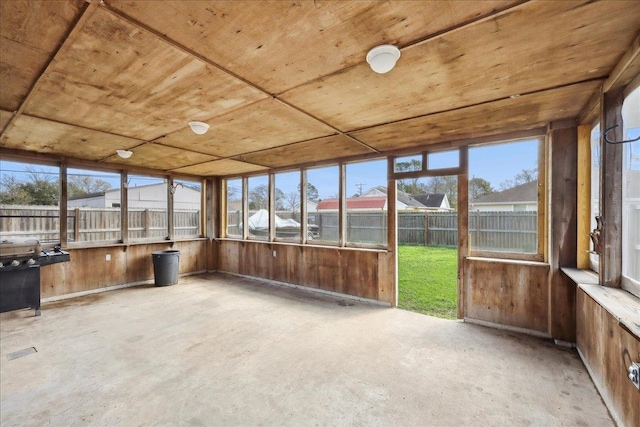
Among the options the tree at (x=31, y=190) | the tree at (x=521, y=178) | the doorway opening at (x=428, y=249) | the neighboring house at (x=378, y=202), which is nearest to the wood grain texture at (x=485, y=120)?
the tree at (x=521, y=178)

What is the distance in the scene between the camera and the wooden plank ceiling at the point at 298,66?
1.41m

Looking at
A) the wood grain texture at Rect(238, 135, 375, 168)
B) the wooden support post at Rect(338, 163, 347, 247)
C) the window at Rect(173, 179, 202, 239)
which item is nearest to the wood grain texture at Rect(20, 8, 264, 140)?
the wood grain texture at Rect(238, 135, 375, 168)

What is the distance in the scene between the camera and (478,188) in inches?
145

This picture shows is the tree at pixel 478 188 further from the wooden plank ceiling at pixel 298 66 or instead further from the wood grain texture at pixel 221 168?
the wood grain texture at pixel 221 168

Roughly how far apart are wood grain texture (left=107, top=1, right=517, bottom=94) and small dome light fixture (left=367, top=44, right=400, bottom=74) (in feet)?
0.11

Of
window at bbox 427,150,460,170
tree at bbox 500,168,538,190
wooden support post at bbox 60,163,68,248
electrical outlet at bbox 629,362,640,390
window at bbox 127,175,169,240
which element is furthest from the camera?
window at bbox 127,175,169,240

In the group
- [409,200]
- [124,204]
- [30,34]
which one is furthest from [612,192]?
[124,204]

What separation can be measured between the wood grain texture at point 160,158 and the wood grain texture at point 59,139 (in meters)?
0.26

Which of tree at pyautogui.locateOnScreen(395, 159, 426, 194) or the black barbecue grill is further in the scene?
tree at pyautogui.locateOnScreen(395, 159, 426, 194)

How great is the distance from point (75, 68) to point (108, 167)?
4.14 meters

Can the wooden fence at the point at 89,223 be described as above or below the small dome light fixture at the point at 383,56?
below

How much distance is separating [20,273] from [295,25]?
490 centimetres

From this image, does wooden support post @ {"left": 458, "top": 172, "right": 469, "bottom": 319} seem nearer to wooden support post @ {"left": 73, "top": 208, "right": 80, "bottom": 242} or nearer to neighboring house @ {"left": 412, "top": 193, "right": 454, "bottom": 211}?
neighboring house @ {"left": 412, "top": 193, "right": 454, "bottom": 211}

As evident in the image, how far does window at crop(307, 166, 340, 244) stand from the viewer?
5.06 m
